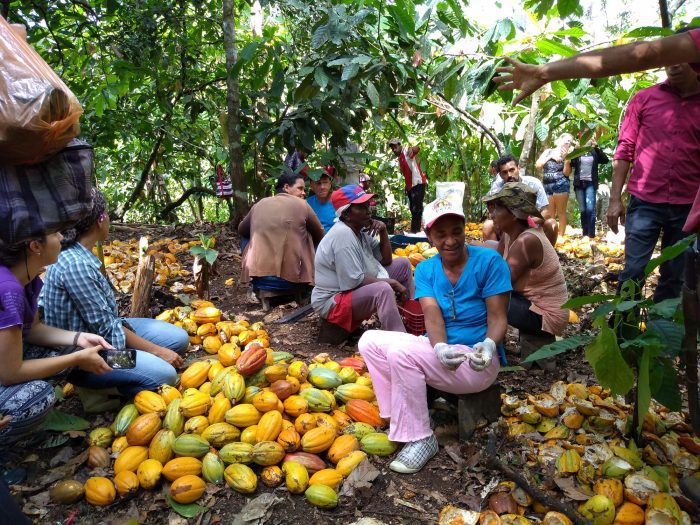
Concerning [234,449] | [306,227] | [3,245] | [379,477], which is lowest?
[379,477]

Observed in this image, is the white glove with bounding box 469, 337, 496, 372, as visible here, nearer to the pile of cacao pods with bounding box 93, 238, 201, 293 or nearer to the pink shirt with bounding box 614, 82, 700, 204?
the pink shirt with bounding box 614, 82, 700, 204

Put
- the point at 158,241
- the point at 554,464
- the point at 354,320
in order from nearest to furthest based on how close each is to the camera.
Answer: the point at 554,464
the point at 354,320
the point at 158,241

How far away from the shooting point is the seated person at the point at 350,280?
343 centimetres

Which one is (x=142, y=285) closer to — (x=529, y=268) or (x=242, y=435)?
(x=242, y=435)

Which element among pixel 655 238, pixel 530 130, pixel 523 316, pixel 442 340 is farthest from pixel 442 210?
pixel 530 130

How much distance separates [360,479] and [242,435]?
0.64 metres

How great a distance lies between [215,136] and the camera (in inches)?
368

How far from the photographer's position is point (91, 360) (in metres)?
2.25

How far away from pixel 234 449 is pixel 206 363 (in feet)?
2.57

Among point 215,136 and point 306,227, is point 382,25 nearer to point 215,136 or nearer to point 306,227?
point 306,227

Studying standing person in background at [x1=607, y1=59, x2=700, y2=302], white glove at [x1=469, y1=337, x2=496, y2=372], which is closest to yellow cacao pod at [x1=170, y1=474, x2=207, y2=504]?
white glove at [x1=469, y1=337, x2=496, y2=372]

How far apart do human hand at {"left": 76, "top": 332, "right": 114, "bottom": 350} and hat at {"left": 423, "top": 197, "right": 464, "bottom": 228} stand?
168 centimetres

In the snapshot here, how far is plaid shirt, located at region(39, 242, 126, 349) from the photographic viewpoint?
256cm

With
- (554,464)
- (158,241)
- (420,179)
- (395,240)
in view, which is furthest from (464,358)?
(420,179)
